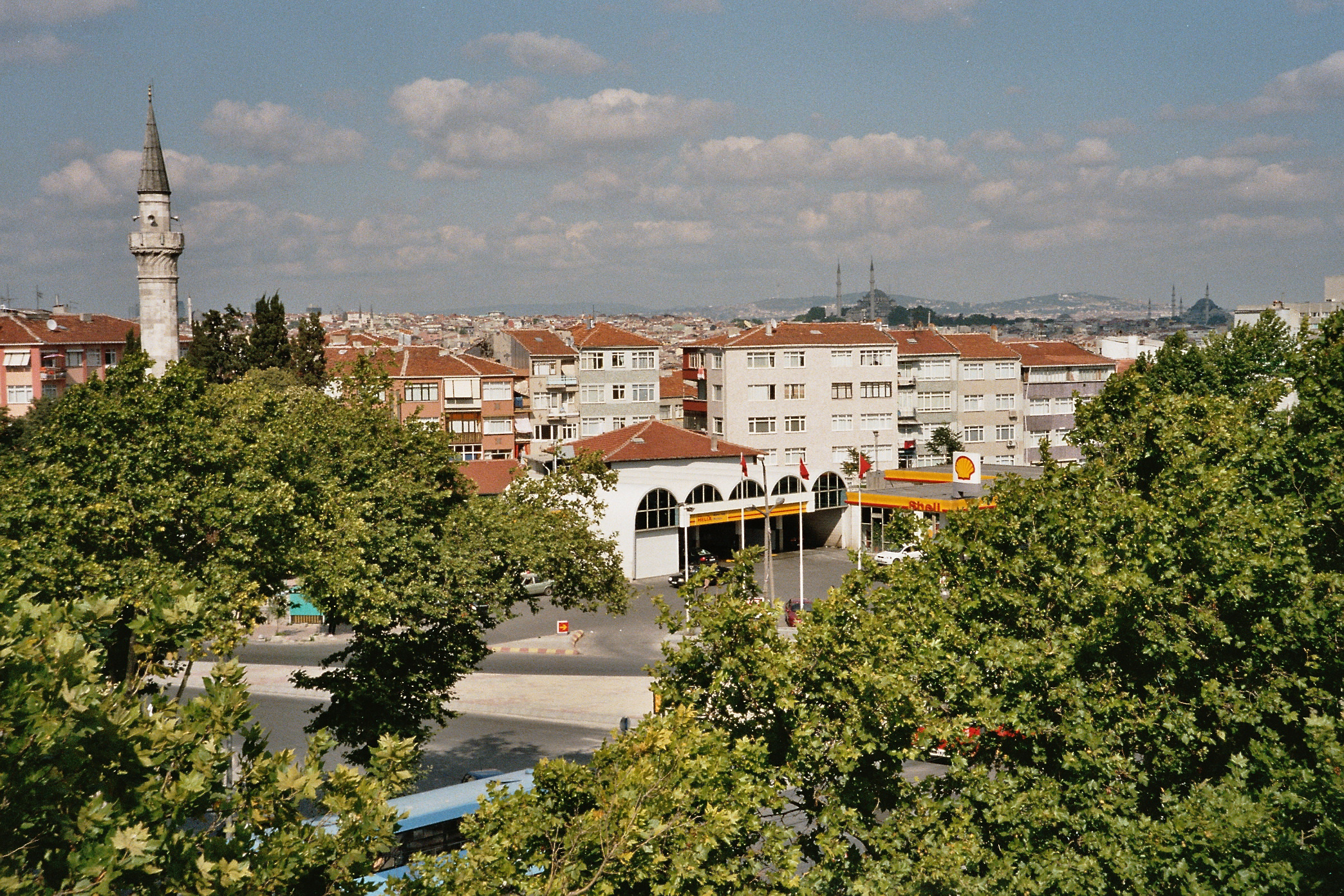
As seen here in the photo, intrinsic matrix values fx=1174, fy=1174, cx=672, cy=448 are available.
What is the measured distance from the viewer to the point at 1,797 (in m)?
7.66

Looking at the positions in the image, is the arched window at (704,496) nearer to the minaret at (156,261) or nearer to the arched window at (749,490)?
the arched window at (749,490)

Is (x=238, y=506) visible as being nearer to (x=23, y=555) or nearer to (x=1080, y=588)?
(x=23, y=555)

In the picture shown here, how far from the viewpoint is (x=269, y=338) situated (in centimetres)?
6109

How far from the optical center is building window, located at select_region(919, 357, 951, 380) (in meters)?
70.1

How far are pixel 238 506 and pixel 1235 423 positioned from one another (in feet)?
51.9

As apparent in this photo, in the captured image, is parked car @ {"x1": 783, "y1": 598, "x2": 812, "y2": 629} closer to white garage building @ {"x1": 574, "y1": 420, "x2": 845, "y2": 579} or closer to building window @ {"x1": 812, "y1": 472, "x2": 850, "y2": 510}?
white garage building @ {"x1": 574, "y1": 420, "x2": 845, "y2": 579}

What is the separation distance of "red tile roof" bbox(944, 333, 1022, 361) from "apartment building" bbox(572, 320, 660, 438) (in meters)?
19.3

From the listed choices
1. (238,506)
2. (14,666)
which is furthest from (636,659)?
(14,666)

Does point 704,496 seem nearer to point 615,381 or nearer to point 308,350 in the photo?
point 615,381

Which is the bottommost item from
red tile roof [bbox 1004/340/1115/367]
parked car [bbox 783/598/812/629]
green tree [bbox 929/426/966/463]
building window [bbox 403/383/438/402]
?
parked car [bbox 783/598/812/629]

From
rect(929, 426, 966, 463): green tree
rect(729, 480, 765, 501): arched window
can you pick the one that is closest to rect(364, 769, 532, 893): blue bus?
rect(729, 480, 765, 501): arched window

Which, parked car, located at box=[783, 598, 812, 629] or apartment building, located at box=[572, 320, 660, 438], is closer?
parked car, located at box=[783, 598, 812, 629]

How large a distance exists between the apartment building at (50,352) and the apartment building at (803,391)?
3330cm

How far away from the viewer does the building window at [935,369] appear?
230 ft
